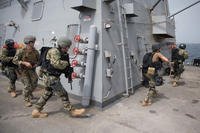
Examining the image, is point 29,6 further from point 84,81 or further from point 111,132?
point 111,132

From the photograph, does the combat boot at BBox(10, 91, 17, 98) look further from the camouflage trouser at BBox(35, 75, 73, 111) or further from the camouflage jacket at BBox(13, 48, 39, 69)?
the camouflage trouser at BBox(35, 75, 73, 111)

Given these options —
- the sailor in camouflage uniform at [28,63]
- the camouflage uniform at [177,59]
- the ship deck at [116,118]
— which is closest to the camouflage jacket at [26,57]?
the sailor in camouflage uniform at [28,63]

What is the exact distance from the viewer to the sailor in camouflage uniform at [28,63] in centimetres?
502

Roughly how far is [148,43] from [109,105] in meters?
3.62

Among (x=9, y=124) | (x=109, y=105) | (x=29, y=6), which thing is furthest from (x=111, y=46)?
(x=29, y=6)

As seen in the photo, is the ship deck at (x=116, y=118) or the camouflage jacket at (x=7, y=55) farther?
the camouflage jacket at (x=7, y=55)

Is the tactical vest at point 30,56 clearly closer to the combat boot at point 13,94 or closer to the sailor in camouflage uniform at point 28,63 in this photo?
the sailor in camouflage uniform at point 28,63

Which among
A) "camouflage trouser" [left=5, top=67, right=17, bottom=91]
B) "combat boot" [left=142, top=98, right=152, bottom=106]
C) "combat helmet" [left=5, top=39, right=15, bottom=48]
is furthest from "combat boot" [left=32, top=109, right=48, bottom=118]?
"combat boot" [left=142, top=98, right=152, bottom=106]

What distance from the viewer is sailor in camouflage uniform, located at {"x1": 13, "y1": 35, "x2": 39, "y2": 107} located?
5016 millimetres

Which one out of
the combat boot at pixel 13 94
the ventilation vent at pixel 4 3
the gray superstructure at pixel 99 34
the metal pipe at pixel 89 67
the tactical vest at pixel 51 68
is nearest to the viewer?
the tactical vest at pixel 51 68

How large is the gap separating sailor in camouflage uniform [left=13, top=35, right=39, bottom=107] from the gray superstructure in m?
1.06

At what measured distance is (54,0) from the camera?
21.7 ft

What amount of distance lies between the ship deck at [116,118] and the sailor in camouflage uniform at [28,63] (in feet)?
1.42

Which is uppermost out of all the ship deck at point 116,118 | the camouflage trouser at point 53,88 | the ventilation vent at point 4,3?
the ventilation vent at point 4,3
